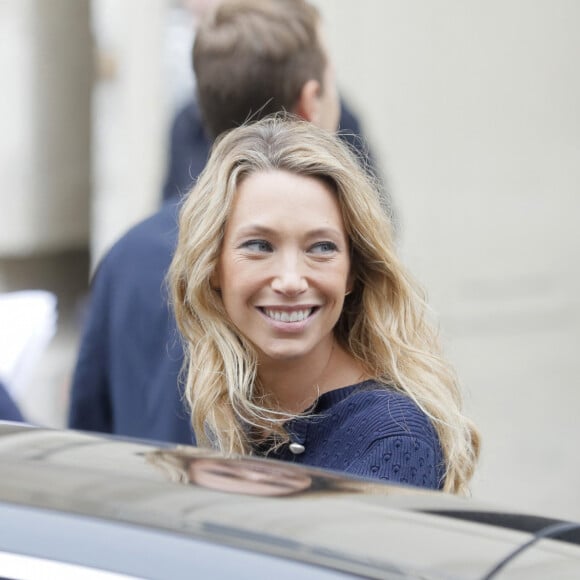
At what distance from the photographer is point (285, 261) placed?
248 cm

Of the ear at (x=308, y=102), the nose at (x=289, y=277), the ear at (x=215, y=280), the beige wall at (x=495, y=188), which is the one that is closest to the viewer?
the nose at (x=289, y=277)

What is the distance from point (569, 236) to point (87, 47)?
8.04 feet

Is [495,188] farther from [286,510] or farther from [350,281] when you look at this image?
[286,510]

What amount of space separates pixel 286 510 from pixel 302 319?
59 centimetres

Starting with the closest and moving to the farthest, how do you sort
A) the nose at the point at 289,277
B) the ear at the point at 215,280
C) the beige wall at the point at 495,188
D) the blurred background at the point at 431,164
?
the nose at the point at 289,277 < the ear at the point at 215,280 < the blurred background at the point at 431,164 < the beige wall at the point at 495,188

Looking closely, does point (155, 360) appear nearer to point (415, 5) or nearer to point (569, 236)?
point (415, 5)

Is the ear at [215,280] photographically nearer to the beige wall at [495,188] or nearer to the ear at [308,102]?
the ear at [308,102]

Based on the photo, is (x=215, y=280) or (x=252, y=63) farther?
(x=252, y=63)

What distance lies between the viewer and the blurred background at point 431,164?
252 inches

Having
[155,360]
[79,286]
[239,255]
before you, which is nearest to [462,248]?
[79,286]

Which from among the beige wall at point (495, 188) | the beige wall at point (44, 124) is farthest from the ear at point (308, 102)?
the beige wall at point (44, 124)

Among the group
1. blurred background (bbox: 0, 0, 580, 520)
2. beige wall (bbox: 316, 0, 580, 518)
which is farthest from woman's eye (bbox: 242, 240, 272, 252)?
beige wall (bbox: 316, 0, 580, 518)

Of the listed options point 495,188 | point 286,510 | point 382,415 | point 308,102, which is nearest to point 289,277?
point 382,415

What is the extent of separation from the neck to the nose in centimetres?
14
